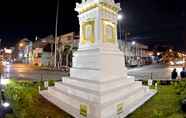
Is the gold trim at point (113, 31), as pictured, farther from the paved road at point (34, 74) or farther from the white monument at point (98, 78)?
the paved road at point (34, 74)

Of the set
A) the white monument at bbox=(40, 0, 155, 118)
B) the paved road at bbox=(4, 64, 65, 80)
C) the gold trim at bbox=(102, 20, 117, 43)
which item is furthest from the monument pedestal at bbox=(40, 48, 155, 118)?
the paved road at bbox=(4, 64, 65, 80)

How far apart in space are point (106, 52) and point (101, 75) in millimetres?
1323

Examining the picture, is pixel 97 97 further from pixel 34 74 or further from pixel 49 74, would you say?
pixel 34 74

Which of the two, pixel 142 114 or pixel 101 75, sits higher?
pixel 101 75

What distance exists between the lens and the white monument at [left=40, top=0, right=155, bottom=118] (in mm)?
9016

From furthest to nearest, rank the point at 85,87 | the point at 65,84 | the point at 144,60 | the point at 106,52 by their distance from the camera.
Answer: the point at 144,60 < the point at 65,84 < the point at 106,52 < the point at 85,87

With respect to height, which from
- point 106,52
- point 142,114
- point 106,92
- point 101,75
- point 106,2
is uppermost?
point 106,2

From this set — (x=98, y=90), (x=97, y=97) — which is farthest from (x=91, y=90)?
(x=97, y=97)

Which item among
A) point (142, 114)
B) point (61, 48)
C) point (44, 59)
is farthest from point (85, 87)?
point (44, 59)

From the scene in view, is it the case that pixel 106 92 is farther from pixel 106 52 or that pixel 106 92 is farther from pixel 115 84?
pixel 106 52

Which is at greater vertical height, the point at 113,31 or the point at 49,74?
the point at 113,31

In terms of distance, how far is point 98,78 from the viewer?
10.1 meters

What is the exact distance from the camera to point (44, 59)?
48969 mm

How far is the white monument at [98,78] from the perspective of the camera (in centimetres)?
902
